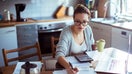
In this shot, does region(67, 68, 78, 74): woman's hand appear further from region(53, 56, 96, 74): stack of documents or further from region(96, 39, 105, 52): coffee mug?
region(96, 39, 105, 52): coffee mug

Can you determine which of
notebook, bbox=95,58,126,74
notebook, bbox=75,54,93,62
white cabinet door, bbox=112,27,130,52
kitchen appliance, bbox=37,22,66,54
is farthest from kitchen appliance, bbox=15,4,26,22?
Answer: notebook, bbox=95,58,126,74

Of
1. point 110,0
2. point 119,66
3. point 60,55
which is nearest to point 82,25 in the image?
point 60,55

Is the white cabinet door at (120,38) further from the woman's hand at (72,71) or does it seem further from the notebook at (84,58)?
the woman's hand at (72,71)

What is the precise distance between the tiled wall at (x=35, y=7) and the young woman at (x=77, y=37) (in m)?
2.29

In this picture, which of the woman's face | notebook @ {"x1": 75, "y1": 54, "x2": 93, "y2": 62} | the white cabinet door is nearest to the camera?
notebook @ {"x1": 75, "y1": 54, "x2": 93, "y2": 62}

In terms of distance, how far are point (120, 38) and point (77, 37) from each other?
1.49 metres

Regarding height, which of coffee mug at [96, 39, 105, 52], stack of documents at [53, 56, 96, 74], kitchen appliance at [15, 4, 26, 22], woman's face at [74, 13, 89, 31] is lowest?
stack of documents at [53, 56, 96, 74]

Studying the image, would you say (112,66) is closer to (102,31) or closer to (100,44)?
(100,44)

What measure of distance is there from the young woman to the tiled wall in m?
2.29

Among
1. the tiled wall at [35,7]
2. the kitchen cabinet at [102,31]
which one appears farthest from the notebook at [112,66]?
the tiled wall at [35,7]

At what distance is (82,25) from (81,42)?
236 mm

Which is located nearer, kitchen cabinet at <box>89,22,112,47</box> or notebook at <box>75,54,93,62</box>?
notebook at <box>75,54,93,62</box>

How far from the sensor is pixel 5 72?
171 cm

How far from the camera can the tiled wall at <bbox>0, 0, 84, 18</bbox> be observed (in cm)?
402
